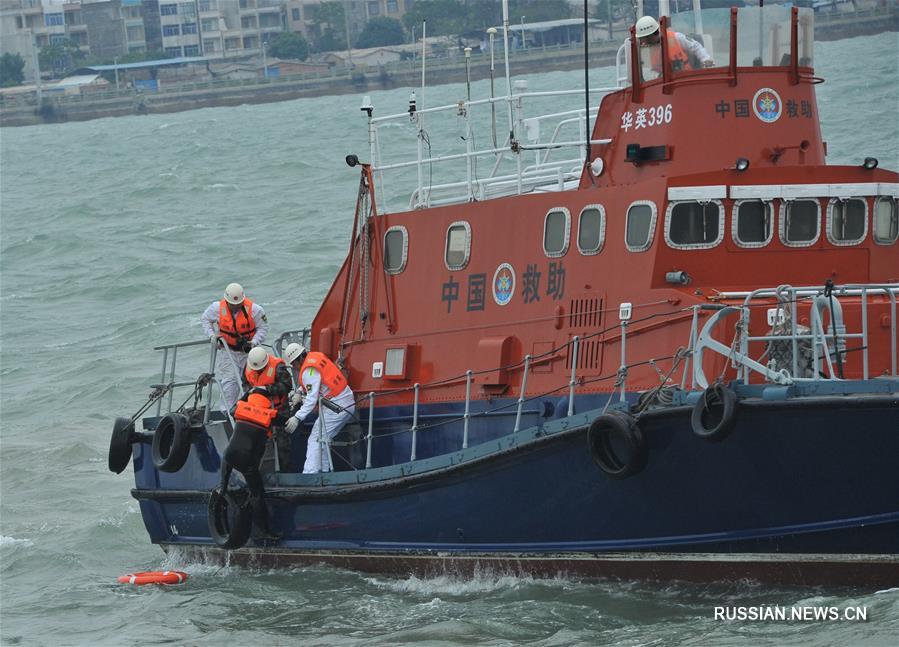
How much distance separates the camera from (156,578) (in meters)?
14.3

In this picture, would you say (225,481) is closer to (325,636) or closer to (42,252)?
(325,636)

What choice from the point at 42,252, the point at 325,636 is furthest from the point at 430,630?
the point at 42,252

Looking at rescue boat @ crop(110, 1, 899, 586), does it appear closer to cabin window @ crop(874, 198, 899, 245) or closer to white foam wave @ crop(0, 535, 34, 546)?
cabin window @ crop(874, 198, 899, 245)

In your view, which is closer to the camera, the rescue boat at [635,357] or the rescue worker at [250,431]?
the rescue boat at [635,357]

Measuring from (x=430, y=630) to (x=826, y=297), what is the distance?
3.87m

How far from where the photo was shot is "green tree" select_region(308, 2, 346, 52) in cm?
10669

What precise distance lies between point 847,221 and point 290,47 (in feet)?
310

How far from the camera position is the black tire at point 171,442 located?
14.1 m

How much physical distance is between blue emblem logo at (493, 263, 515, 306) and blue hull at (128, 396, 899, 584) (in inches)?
47.9

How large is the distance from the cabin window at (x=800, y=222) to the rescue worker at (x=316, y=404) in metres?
4.02

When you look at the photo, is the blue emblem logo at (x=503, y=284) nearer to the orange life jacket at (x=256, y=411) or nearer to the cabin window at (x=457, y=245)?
the cabin window at (x=457, y=245)

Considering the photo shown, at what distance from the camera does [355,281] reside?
Result: 45.4ft
